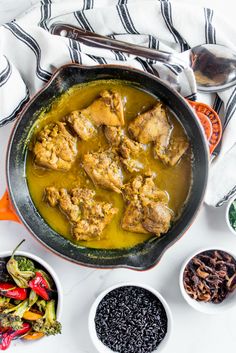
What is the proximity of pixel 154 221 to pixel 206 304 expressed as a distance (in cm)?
69

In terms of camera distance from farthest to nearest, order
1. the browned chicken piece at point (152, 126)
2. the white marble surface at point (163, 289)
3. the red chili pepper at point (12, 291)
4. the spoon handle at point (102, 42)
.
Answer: the white marble surface at point (163, 289), the red chili pepper at point (12, 291), the spoon handle at point (102, 42), the browned chicken piece at point (152, 126)

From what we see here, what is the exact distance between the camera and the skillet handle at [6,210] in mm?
3770

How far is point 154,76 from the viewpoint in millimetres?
3635

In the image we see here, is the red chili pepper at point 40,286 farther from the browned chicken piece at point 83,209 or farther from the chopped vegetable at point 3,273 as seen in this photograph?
the browned chicken piece at point 83,209

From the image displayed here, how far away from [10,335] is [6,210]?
0.77m

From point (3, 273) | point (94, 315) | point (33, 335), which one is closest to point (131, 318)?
point (94, 315)

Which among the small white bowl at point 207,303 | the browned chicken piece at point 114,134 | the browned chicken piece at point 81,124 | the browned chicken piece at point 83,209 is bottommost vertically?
the small white bowl at point 207,303

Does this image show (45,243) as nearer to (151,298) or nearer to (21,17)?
(151,298)

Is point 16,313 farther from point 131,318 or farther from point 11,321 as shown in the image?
point 131,318

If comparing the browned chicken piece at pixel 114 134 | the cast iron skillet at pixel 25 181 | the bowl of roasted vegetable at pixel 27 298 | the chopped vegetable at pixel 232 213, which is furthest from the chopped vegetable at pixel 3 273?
the chopped vegetable at pixel 232 213

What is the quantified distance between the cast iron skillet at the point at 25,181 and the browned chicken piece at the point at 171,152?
0.07m

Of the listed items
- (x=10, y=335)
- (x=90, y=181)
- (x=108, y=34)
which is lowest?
(x=10, y=335)

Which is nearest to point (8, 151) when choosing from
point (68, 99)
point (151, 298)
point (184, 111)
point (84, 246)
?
point (68, 99)

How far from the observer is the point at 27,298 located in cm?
404
